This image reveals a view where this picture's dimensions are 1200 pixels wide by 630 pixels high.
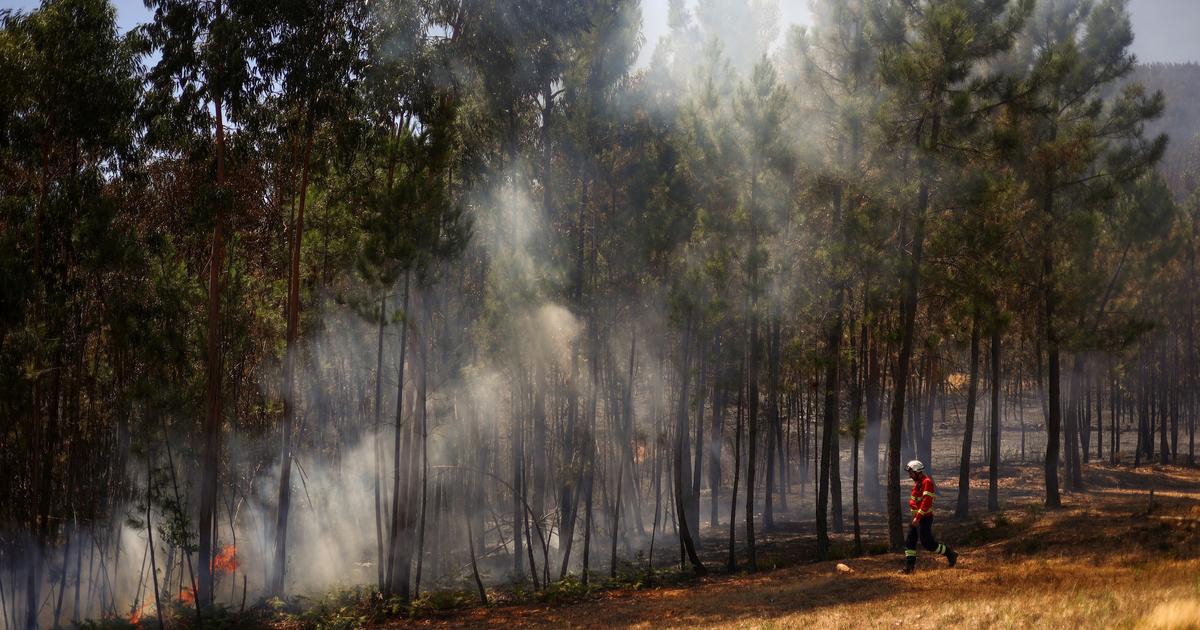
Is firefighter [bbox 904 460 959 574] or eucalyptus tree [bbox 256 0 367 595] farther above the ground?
eucalyptus tree [bbox 256 0 367 595]

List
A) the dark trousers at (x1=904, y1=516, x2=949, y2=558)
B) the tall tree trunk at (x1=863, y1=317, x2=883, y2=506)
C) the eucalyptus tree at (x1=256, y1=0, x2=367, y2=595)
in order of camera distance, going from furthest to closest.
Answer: the tall tree trunk at (x1=863, y1=317, x2=883, y2=506) → the eucalyptus tree at (x1=256, y1=0, x2=367, y2=595) → the dark trousers at (x1=904, y1=516, x2=949, y2=558)

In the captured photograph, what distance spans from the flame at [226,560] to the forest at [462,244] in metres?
0.11

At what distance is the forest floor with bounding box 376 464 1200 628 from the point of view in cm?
948

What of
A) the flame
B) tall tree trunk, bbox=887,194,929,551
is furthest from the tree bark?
the flame

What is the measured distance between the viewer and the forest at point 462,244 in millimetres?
17406

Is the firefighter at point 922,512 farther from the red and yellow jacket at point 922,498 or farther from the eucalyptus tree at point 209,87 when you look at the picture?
the eucalyptus tree at point 209,87

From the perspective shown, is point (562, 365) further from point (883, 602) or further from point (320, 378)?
point (883, 602)

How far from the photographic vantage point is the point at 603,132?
872 inches

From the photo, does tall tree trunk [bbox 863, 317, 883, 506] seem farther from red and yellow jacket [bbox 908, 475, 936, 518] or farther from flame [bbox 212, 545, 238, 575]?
flame [bbox 212, 545, 238, 575]

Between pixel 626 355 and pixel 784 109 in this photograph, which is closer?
pixel 784 109

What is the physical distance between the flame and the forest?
111 mm

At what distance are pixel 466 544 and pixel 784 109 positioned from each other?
751 inches

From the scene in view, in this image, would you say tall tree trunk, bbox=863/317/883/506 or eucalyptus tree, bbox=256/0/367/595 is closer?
eucalyptus tree, bbox=256/0/367/595

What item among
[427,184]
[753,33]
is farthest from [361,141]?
[753,33]
